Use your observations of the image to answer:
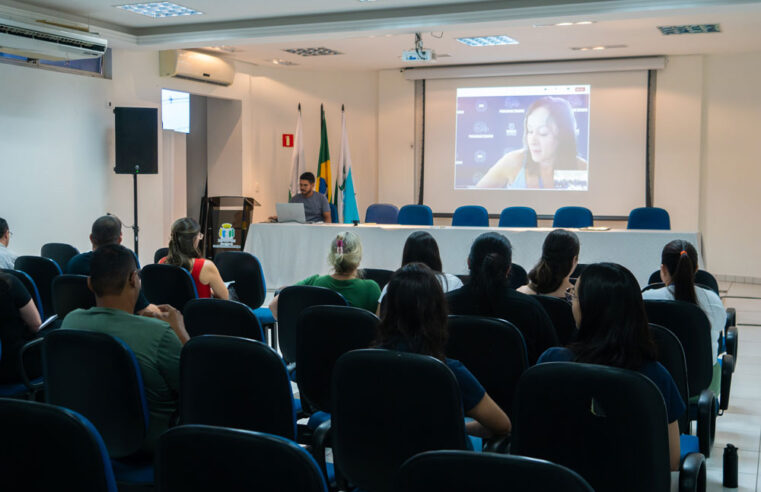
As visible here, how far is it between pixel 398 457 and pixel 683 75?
371 inches

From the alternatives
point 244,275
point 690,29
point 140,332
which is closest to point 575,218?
point 690,29

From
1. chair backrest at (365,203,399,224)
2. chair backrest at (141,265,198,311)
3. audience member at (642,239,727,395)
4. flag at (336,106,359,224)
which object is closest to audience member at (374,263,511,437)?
audience member at (642,239,727,395)

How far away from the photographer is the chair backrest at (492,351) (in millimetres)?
2611

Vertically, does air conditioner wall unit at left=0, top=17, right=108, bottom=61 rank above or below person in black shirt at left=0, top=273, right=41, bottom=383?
above

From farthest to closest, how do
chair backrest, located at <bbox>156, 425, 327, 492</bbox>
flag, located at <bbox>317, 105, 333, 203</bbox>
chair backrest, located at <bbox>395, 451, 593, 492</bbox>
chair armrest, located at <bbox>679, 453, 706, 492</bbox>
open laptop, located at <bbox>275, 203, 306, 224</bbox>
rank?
flag, located at <bbox>317, 105, 333, 203</bbox>
open laptop, located at <bbox>275, 203, 306, 224</bbox>
chair armrest, located at <bbox>679, 453, 706, 492</bbox>
chair backrest, located at <bbox>156, 425, 327, 492</bbox>
chair backrest, located at <bbox>395, 451, 593, 492</bbox>

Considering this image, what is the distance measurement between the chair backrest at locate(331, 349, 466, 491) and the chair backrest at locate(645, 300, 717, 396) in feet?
5.13

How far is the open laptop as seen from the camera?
8477 mm

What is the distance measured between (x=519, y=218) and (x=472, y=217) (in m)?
0.58

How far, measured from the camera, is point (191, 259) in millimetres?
4617

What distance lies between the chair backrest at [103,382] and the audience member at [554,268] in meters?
2.12

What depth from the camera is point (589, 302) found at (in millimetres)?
2133

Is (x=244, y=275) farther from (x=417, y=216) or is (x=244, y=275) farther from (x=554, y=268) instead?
(x=417, y=216)

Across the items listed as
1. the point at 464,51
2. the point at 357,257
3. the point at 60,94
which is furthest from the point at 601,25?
the point at 60,94

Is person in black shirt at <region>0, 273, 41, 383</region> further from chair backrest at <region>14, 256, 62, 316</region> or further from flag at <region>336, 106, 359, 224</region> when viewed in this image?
flag at <region>336, 106, 359, 224</region>
